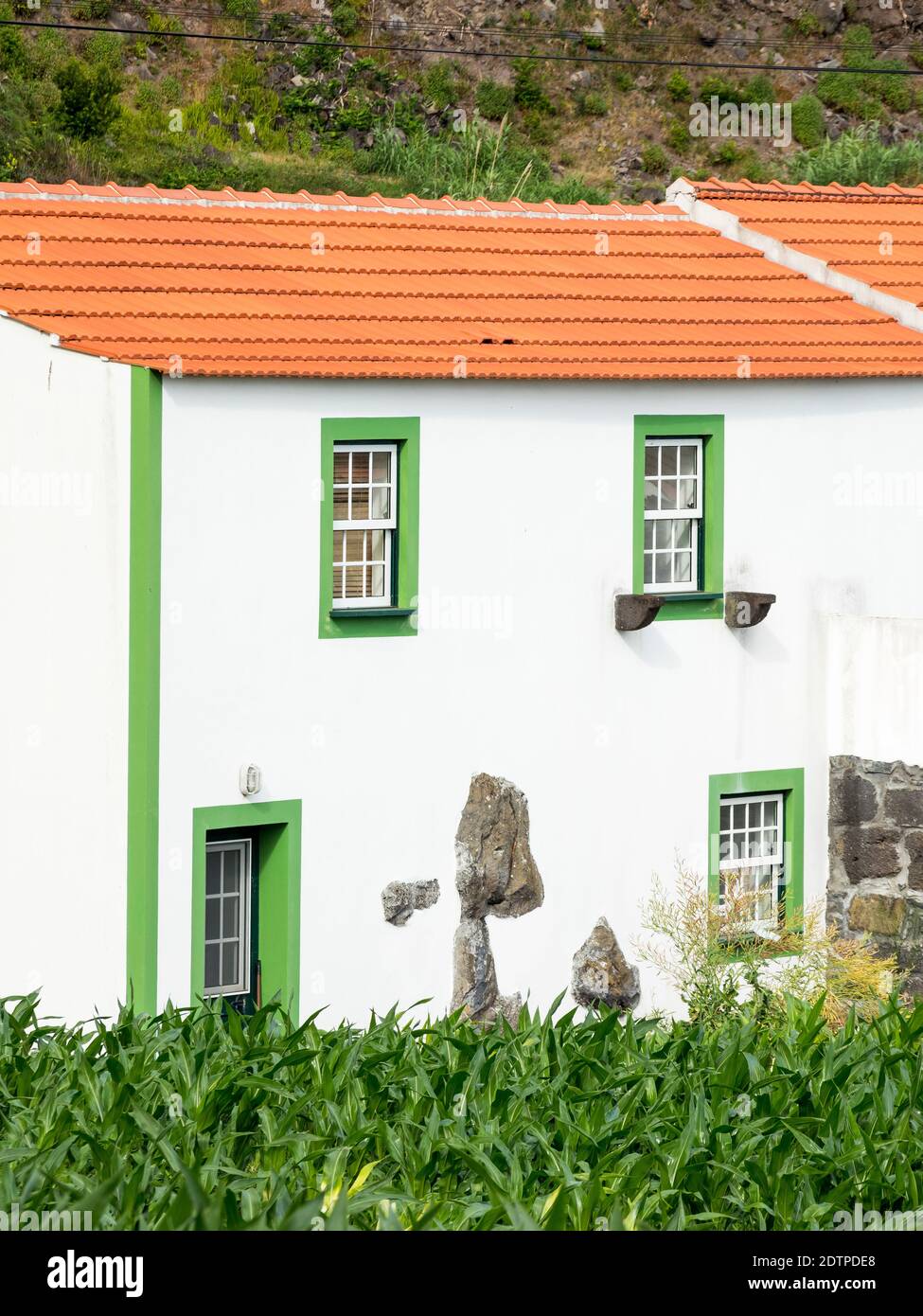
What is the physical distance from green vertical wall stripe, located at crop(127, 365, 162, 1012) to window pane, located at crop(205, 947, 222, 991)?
909 millimetres

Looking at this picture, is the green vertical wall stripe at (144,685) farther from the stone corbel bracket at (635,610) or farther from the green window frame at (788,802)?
the green window frame at (788,802)

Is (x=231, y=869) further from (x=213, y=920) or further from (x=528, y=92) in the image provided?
(x=528, y=92)

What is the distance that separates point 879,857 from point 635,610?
10.4ft

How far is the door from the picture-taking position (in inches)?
578

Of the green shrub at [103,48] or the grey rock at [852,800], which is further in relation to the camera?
the green shrub at [103,48]

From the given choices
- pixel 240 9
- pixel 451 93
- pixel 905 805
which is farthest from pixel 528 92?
pixel 905 805

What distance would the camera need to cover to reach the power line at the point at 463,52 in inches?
1595

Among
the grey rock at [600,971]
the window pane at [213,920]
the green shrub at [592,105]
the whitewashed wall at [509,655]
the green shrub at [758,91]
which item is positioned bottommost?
the grey rock at [600,971]

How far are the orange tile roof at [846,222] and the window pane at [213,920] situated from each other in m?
8.71

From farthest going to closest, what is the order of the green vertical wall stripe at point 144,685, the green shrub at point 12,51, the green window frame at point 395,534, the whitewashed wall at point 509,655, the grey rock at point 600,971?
the green shrub at point 12,51 < the grey rock at point 600,971 < the green window frame at point 395,534 < the whitewashed wall at point 509,655 < the green vertical wall stripe at point 144,685

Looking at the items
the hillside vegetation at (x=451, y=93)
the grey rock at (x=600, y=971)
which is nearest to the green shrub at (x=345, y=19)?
the hillside vegetation at (x=451, y=93)

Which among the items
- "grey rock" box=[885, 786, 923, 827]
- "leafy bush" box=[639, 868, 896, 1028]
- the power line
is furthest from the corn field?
the power line

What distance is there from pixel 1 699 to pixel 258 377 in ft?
9.80

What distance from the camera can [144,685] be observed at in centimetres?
1365
